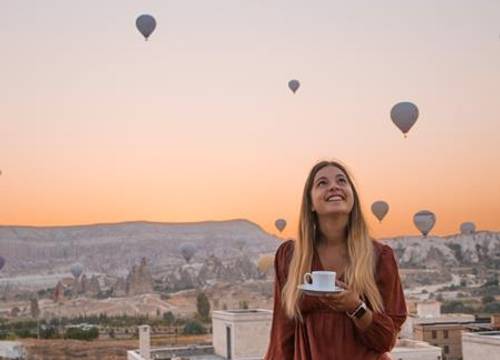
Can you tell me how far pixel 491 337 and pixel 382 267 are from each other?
1696cm

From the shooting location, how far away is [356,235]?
2.91 m

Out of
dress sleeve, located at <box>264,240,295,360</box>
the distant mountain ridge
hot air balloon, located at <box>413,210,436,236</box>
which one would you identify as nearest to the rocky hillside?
the distant mountain ridge

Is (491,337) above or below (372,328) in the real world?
below

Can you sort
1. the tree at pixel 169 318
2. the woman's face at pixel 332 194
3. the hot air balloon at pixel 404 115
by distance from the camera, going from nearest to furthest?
the woman's face at pixel 332 194
the hot air balloon at pixel 404 115
the tree at pixel 169 318

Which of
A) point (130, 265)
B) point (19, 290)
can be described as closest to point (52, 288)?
point (19, 290)

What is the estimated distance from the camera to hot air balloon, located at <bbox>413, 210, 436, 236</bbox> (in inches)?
1777

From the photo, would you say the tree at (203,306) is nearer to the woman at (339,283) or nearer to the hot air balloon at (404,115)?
the hot air balloon at (404,115)

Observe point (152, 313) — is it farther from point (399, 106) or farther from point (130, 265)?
point (399, 106)

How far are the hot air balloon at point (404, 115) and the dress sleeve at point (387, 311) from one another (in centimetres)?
2782

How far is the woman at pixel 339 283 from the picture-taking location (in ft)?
9.05

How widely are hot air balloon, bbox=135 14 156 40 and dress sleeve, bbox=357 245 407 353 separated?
32.0 metres

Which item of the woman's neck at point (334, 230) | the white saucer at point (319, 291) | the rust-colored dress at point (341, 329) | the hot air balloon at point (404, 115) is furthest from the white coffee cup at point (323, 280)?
the hot air balloon at point (404, 115)

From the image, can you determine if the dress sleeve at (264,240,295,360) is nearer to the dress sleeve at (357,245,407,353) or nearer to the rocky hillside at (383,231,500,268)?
the dress sleeve at (357,245,407,353)

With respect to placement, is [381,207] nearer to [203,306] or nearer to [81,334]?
[81,334]
